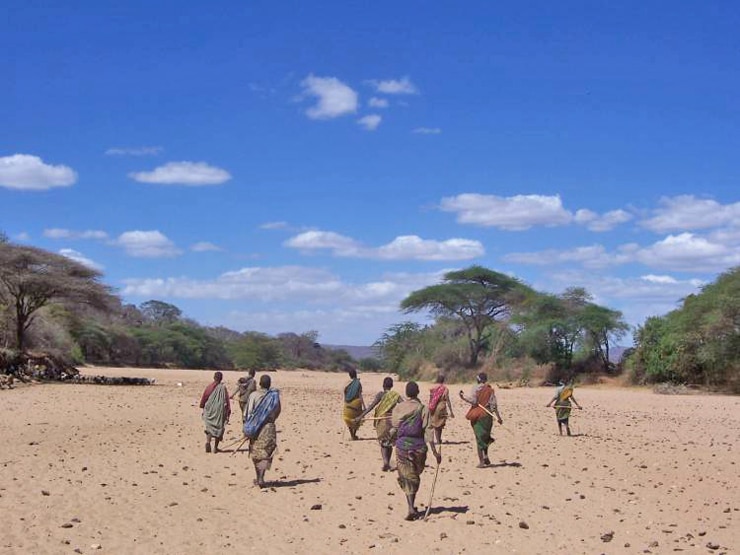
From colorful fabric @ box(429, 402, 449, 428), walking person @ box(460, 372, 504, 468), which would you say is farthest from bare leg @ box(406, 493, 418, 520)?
colorful fabric @ box(429, 402, 449, 428)

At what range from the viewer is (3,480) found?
11719 millimetres

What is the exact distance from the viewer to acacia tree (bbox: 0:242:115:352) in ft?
111

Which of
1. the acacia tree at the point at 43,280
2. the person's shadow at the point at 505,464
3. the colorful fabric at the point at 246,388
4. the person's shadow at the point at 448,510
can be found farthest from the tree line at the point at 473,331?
the person's shadow at the point at 448,510

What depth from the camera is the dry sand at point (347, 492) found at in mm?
9281

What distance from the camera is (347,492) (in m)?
12.0

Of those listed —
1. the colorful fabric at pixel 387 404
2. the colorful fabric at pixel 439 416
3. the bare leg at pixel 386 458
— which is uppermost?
the colorful fabric at pixel 387 404

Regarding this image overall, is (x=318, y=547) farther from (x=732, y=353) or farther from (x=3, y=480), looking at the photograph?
(x=732, y=353)

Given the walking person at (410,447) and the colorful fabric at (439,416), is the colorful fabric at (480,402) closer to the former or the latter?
the colorful fabric at (439,416)

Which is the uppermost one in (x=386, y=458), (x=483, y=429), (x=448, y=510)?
(x=483, y=429)

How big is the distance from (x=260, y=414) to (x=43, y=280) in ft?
82.2

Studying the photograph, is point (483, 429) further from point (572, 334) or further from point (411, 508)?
point (572, 334)

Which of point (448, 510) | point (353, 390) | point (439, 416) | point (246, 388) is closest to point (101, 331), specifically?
point (246, 388)

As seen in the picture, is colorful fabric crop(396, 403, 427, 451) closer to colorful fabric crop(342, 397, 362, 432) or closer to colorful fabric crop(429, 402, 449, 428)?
colorful fabric crop(429, 402, 449, 428)

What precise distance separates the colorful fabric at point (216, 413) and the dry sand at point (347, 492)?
0.53 m
